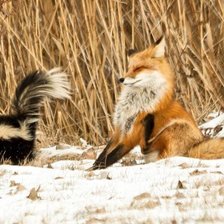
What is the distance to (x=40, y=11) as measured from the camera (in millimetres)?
Result: 10438

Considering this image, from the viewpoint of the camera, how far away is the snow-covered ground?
4477 mm

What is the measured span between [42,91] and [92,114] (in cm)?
200

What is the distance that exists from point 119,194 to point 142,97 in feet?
7.17

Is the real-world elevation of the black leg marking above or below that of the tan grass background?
above

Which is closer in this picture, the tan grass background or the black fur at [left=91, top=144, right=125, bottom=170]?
the black fur at [left=91, top=144, right=125, bottom=170]

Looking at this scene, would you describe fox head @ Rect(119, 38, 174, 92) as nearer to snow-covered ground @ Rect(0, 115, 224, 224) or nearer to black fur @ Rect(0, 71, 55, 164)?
snow-covered ground @ Rect(0, 115, 224, 224)

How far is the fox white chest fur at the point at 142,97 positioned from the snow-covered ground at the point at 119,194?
Answer: 683mm

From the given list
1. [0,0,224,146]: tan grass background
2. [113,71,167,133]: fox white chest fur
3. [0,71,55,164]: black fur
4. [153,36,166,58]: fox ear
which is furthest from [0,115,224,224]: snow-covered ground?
[0,0,224,146]: tan grass background

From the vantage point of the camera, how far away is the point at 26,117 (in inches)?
323

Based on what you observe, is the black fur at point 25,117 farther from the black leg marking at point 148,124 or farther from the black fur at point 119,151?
the black leg marking at point 148,124

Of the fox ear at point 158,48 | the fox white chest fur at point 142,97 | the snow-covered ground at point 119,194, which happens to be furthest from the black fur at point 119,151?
the fox ear at point 158,48

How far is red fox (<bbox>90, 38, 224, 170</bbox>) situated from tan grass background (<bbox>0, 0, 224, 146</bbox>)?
255 cm

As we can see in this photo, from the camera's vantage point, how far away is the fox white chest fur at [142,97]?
7281mm

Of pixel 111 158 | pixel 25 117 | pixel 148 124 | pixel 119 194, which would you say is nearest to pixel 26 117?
pixel 25 117
